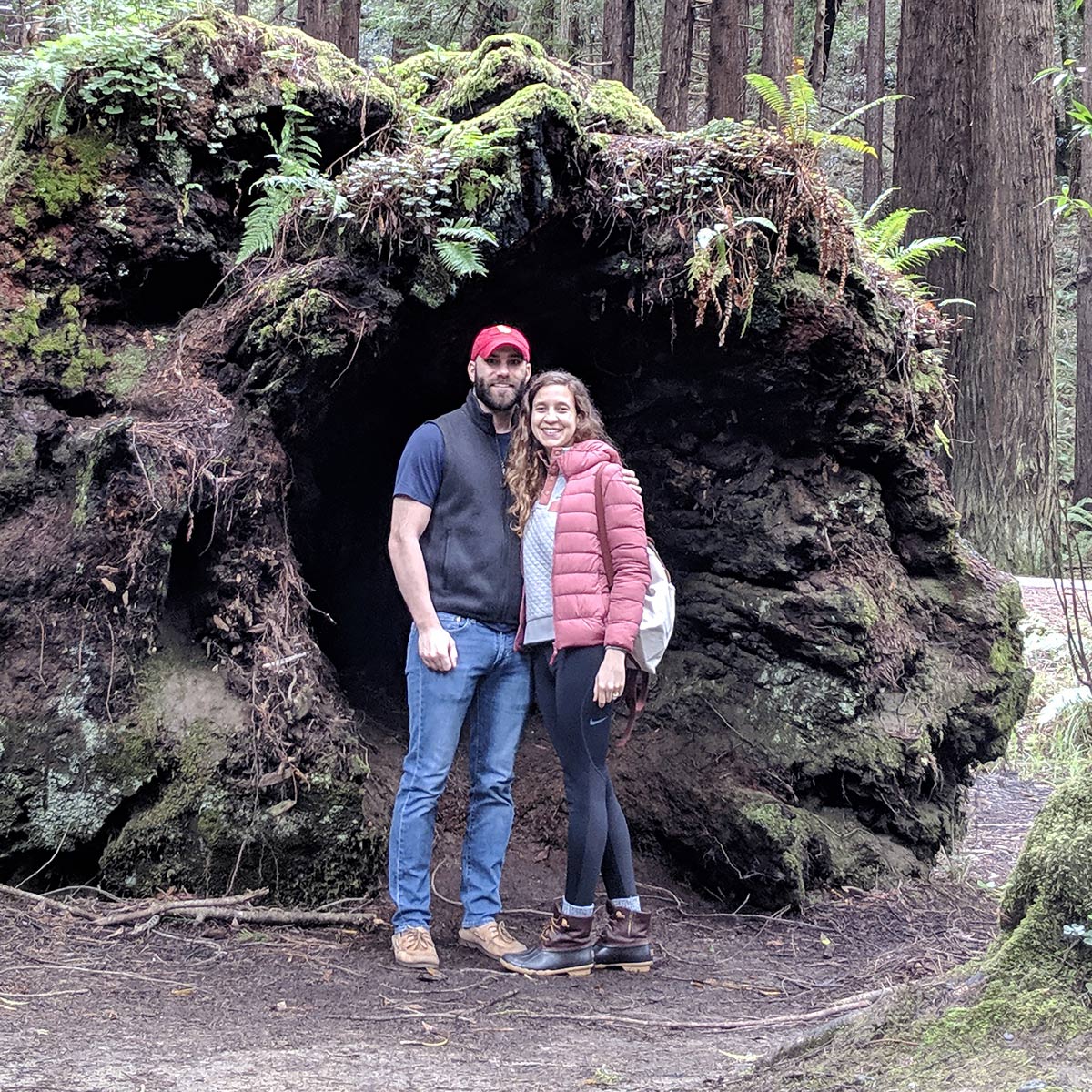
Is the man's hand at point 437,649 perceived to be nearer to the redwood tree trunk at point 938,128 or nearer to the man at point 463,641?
the man at point 463,641

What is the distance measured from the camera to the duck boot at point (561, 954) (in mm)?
4723

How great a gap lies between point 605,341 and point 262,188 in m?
2.14

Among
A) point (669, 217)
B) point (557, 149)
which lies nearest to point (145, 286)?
point (557, 149)

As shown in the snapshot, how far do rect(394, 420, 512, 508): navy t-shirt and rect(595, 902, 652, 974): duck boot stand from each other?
201 centimetres

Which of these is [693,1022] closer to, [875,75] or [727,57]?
[727,57]

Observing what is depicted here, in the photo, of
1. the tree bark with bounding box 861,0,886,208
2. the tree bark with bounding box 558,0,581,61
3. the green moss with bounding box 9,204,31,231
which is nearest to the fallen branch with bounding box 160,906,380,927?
the green moss with bounding box 9,204,31,231

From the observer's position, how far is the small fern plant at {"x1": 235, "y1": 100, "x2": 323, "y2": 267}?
570 cm

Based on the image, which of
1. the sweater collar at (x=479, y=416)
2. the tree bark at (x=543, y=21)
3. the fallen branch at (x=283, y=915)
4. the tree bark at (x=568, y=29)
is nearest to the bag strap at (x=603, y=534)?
the sweater collar at (x=479, y=416)

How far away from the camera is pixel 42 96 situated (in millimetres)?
5672

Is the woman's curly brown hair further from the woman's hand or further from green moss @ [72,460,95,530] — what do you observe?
green moss @ [72,460,95,530]

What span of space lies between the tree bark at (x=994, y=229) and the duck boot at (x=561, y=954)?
7852 mm

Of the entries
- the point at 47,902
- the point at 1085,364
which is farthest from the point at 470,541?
the point at 1085,364

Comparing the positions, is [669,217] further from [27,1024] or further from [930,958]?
[27,1024]

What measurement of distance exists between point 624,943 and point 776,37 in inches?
472
